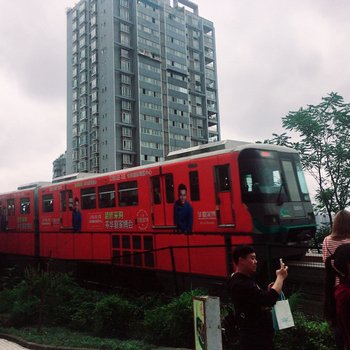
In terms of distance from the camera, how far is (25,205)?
1978 cm

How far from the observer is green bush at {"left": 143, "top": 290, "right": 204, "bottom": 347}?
7.39 meters

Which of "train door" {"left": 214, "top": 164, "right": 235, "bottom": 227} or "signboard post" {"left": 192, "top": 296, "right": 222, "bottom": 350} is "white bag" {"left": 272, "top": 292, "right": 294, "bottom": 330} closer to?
"signboard post" {"left": 192, "top": 296, "right": 222, "bottom": 350}

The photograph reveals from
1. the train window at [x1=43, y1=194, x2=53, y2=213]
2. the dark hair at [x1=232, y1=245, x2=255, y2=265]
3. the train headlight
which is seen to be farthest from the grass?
the train window at [x1=43, y1=194, x2=53, y2=213]

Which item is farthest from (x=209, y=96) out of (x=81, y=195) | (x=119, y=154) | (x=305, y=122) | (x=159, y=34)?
(x=81, y=195)

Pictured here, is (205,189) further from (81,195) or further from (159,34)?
(159,34)

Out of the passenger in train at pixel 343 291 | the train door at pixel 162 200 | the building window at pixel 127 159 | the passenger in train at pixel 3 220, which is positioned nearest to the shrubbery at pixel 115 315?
the train door at pixel 162 200

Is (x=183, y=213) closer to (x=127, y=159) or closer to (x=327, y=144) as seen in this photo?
(x=327, y=144)

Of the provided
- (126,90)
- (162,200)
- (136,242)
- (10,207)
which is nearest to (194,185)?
(162,200)

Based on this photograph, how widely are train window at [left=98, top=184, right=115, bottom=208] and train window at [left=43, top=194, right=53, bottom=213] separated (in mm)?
3791

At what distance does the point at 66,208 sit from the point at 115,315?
28.0 ft

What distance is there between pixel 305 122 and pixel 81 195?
12116 mm

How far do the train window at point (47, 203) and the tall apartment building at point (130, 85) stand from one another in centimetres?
4674

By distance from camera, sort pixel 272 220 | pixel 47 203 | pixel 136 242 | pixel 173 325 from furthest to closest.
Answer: pixel 47 203 < pixel 136 242 < pixel 272 220 < pixel 173 325

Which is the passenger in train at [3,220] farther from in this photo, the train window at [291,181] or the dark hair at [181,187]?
the train window at [291,181]
